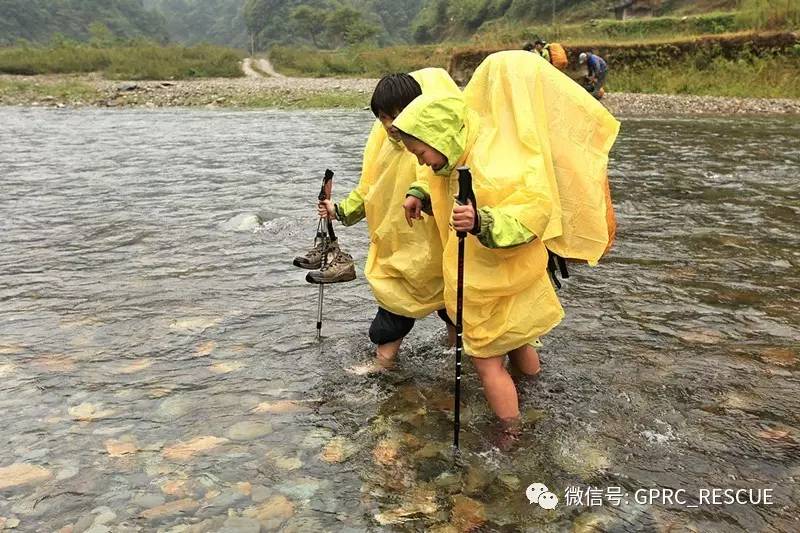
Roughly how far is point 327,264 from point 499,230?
2198 millimetres

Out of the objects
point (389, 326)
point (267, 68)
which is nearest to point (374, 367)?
point (389, 326)

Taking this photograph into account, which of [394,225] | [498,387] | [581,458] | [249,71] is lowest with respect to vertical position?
[581,458]

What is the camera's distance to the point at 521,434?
4078 millimetres

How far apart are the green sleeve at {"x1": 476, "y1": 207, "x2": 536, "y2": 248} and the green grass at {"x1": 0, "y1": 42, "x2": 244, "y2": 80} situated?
5204cm

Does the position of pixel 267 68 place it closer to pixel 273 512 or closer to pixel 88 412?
pixel 88 412

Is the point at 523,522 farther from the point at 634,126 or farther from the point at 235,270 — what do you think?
the point at 634,126

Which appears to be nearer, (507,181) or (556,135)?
(507,181)

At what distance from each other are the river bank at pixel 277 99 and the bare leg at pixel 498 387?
23.1 meters

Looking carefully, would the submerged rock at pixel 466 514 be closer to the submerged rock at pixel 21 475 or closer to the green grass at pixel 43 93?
the submerged rock at pixel 21 475

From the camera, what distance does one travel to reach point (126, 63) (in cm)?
5372

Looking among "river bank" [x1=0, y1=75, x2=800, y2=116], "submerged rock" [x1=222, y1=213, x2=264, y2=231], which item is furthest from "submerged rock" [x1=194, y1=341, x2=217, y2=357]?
"river bank" [x1=0, y1=75, x2=800, y2=116]

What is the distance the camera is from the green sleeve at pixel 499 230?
3246 millimetres

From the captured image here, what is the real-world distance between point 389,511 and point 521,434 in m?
1.08

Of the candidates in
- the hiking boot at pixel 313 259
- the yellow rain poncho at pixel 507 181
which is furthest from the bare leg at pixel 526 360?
the hiking boot at pixel 313 259
